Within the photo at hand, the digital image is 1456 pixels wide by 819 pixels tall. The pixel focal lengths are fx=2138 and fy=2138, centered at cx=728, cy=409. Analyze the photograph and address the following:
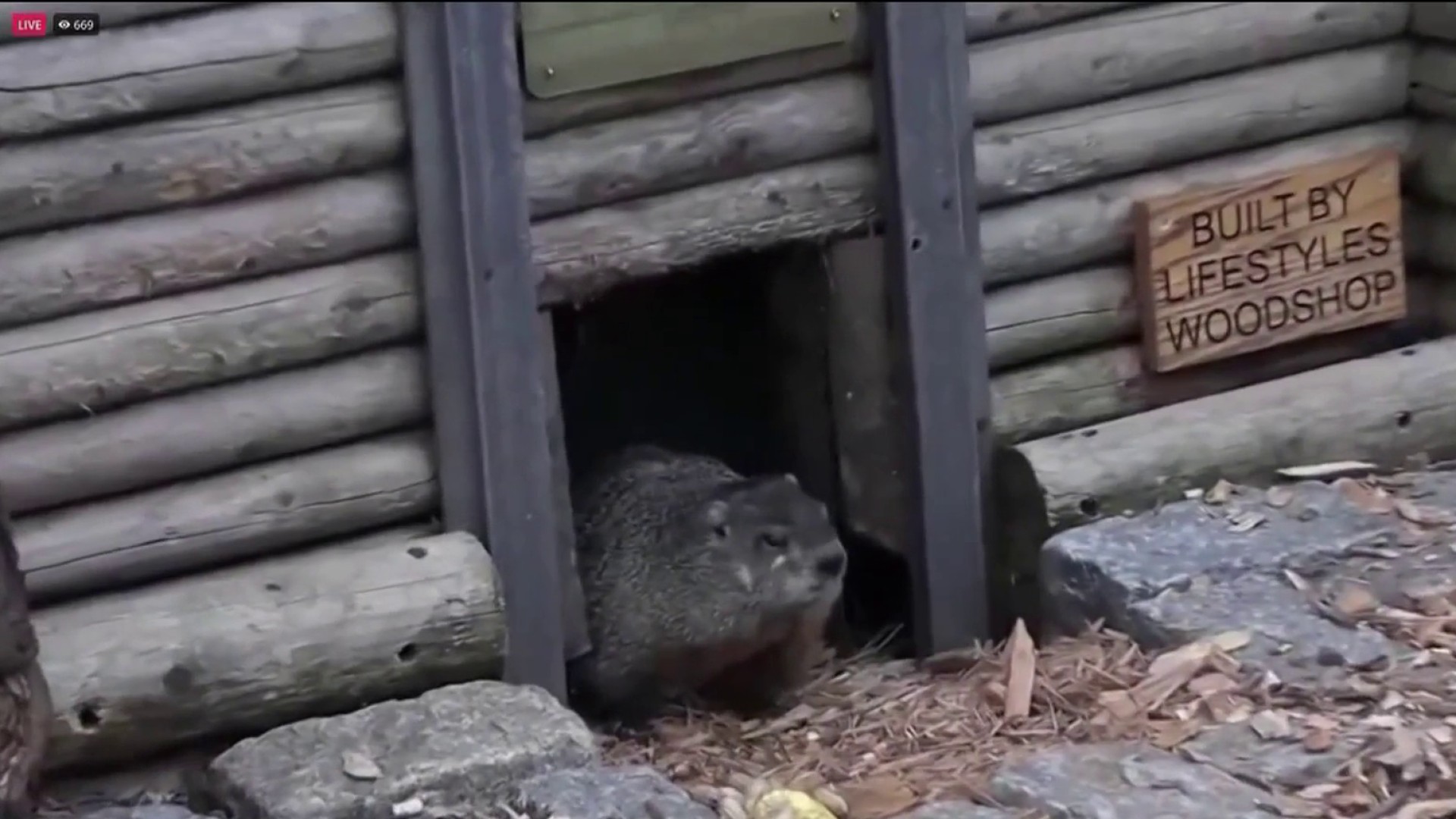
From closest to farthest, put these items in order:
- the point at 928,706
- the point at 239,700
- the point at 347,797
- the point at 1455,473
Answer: the point at 347,797, the point at 239,700, the point at 928,706, the point at 1455,473

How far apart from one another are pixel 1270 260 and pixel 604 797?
7.75 ft

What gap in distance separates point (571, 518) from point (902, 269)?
0.96m

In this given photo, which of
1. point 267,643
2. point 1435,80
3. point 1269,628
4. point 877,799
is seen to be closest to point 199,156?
point 267,643

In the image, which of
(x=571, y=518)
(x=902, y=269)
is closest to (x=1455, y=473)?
(x=902, y=269)

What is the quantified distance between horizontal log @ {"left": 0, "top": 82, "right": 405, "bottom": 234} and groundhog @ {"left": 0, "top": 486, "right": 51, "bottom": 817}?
27.3 inches

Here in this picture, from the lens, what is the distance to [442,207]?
4.42 meters

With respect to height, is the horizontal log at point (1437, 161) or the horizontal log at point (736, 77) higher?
the horizontal log at point (736, 77)

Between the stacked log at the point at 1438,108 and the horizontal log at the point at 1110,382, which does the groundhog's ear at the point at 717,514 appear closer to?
the horizontal log at the point at 1110,382

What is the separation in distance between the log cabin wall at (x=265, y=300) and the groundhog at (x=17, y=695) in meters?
0.36

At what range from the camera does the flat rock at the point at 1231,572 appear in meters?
4.38

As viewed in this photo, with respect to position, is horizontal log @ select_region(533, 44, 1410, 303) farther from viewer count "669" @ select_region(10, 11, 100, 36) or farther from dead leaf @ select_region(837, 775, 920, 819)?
dead leaf @ select_region(837, 775, 920, 819)

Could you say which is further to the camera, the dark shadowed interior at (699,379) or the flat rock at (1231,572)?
the dark shadowed interior at (699,379)

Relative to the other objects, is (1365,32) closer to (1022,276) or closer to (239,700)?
(1022,276)

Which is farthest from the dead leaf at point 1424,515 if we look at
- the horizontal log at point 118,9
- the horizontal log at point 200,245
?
the horizontal log at point 118,9
